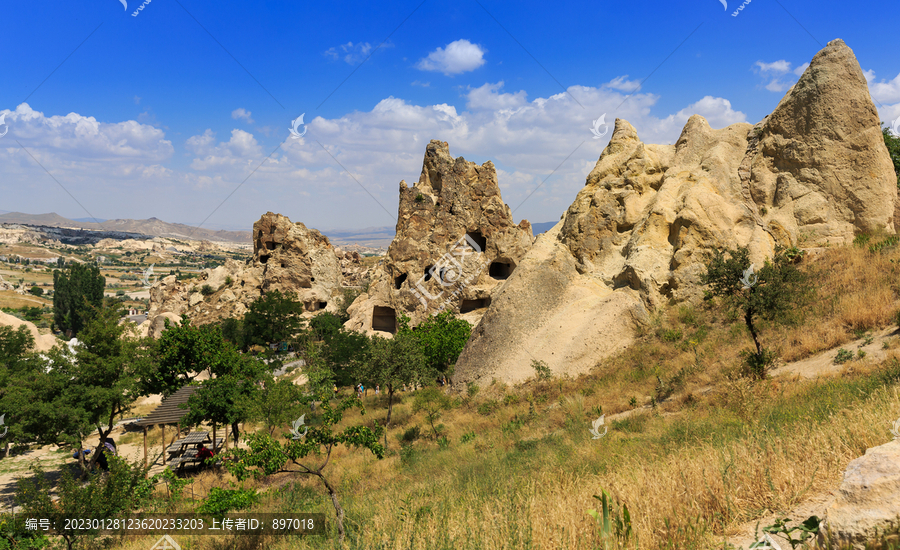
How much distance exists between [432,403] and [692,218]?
33.2 feet

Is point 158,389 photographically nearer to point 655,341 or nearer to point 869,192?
point 655,341

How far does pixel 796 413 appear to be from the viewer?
587 centimetres

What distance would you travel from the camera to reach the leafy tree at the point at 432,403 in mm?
13938

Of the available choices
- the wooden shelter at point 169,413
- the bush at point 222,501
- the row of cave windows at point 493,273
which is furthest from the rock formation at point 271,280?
the bush at point 222,501

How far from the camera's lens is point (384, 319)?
35.6 m

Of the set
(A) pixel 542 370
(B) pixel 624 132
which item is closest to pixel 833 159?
(B) pixel 624 132

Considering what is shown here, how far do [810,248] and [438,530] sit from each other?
14.2 m

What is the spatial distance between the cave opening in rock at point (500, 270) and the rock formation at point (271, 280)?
15103 millimetres

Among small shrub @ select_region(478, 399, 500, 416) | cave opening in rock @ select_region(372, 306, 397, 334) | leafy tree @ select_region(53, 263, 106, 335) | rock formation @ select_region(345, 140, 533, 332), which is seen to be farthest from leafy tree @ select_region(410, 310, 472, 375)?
leafy tree @ select_region(53, 263, 106, 335)

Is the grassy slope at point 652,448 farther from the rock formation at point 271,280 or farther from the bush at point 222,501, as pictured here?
the rock formation at point 271,280

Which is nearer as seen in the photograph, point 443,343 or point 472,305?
point 443,343

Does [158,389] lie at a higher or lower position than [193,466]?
higher

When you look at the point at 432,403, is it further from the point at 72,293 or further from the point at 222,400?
the point at 72,293

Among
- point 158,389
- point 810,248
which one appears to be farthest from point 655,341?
point 158,389
